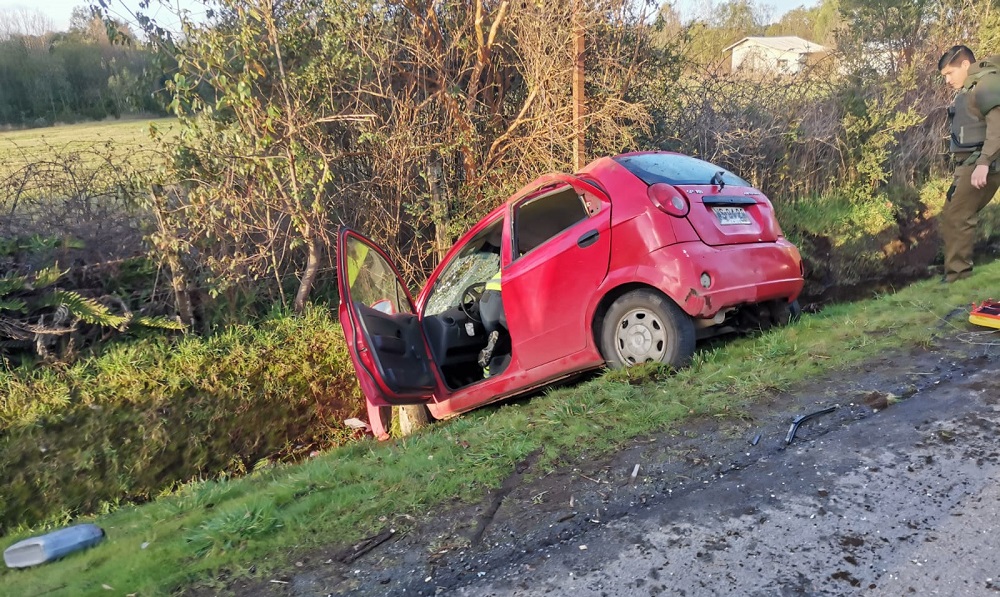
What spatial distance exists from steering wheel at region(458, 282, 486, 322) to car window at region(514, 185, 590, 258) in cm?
78

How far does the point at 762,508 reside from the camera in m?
2.99

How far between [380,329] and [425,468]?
6.19 feet

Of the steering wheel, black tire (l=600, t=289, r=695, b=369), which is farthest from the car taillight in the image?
the steering wheel

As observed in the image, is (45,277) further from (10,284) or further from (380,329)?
(380,329)

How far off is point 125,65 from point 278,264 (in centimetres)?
360

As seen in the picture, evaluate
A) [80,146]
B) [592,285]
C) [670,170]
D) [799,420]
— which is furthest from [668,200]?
[80,146]

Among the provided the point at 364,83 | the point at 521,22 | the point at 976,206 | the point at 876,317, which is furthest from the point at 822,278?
the point at 364,83

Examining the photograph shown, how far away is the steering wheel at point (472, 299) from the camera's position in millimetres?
6203

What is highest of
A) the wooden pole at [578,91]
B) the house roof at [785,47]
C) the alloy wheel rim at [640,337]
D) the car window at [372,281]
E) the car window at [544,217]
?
the house roof at [785,47]

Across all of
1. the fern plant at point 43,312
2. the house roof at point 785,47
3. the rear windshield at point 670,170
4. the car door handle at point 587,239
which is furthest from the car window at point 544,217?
the house roof at point 785,47

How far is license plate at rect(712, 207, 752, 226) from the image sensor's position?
4.90m

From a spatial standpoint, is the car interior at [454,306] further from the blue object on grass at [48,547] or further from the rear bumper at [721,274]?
the blue object on grass at [48,547]

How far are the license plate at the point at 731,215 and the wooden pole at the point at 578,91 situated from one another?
3.38 m

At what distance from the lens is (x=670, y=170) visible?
5.19m
